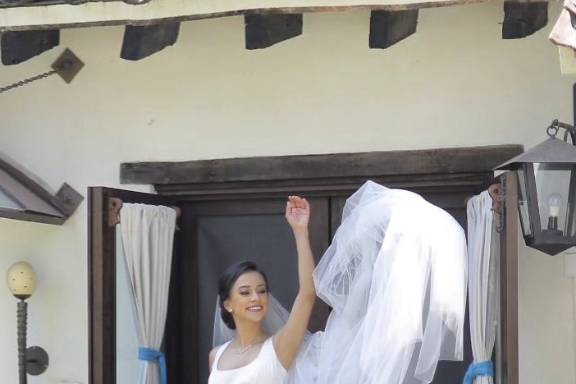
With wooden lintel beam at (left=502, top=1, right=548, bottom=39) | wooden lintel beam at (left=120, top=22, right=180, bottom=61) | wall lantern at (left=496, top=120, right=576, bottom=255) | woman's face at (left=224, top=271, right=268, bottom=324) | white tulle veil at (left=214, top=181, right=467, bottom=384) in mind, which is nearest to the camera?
white tulle veil at (left=214, top=181, right=467, bottom=384)

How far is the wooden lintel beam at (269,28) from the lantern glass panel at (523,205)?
1445 millimetres

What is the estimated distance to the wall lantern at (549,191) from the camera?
407 cm

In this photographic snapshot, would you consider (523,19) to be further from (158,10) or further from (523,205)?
(158,10)

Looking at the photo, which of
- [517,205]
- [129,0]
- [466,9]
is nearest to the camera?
[517,205]

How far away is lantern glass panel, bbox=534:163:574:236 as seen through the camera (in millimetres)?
4117

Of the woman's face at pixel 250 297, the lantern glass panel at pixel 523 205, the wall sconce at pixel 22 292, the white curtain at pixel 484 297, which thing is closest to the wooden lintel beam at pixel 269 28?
the woman's face at pixel 250 297

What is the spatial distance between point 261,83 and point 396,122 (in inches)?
28.1

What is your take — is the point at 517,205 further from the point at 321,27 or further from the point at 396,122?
the point at 321,27

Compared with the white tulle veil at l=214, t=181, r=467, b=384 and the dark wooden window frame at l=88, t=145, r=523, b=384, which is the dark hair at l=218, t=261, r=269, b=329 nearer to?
the white tulle veil at l=214, t=181, r=467, b=384

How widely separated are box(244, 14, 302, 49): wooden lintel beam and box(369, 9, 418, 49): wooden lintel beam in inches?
15.0

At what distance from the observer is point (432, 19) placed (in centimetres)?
493

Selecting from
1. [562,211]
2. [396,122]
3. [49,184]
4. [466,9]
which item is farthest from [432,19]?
[49,184]

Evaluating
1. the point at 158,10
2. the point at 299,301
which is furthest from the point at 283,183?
the point at 158,10

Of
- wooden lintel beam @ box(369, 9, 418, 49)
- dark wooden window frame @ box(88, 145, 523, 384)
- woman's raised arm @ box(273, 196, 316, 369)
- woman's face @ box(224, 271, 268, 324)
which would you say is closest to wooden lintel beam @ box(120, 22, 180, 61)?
dark wooden window frame @ box(88, 145, 523, 384)
